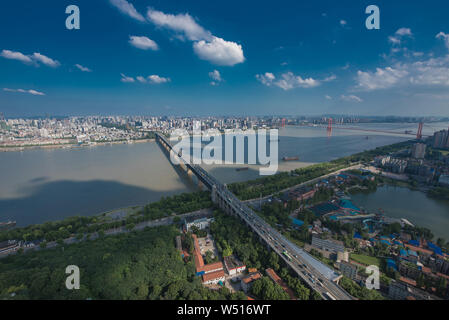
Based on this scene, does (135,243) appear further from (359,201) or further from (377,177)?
(377,177)

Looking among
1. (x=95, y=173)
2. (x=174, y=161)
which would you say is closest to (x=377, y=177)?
(x=174, y=161)

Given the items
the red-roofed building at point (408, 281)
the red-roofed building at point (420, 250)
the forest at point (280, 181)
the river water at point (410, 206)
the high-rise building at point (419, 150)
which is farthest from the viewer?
the high-rise building at point (419, 150)

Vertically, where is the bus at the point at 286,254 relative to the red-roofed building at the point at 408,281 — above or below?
above

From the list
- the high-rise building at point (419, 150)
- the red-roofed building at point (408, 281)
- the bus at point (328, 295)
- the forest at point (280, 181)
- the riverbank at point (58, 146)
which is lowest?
the red-roofed building at point (408, 281)

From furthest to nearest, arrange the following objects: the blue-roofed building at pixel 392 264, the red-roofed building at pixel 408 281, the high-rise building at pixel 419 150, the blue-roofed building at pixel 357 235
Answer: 1. the high-rise building at pixel 419 150
2. the blue-roofed building at pixel 357 235
3. the blue-roofed building at pixel 392 264
4. the red-roofed building at pixel 408 281

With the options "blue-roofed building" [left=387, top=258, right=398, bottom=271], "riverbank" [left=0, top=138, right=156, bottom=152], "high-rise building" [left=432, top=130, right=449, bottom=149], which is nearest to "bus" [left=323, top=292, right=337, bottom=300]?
"blue-roofed building" [left=387, top=258, right=398, bottom=271]

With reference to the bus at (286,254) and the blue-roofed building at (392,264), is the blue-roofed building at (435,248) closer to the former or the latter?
the blue-roofed building at (392,264)

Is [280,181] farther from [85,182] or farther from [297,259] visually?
[85,182]

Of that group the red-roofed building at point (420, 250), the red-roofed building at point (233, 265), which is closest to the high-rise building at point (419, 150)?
the red-roofed building at point (420, 250)
